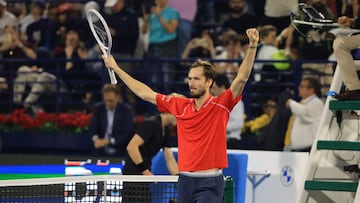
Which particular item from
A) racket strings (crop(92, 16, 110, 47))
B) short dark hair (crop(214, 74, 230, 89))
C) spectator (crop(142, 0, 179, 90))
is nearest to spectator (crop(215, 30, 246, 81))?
spectator (crop(142, 0, 179, 90))

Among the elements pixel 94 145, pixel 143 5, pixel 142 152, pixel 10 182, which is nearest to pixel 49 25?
pixel 143 5

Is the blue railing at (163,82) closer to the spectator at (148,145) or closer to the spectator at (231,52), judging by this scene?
the spectator at (231,52)

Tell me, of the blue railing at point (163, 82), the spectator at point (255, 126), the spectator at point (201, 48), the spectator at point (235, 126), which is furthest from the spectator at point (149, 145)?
the spectator at point (201, 48)

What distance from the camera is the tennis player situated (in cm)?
1008

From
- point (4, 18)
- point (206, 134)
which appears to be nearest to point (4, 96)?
point (4, 18)

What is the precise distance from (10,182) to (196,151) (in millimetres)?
1665

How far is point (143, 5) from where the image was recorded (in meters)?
19.5

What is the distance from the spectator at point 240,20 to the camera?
60.7ft

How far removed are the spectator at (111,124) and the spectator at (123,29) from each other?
6.33ft

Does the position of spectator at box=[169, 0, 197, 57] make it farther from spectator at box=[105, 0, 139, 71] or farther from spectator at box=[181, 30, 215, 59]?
spectator at box=[105, 0, 139, 71]

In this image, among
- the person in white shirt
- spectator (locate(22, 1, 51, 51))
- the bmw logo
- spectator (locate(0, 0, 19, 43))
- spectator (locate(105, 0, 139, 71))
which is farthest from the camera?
spectator (locate(22, 1, 51, 51))

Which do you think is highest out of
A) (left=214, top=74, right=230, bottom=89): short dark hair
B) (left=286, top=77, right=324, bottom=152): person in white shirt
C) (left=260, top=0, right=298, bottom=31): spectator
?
(left=260, top=0, right=298, bottom=31): spectator

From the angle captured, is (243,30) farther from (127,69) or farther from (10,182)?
(10,182)

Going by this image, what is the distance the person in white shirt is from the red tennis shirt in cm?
524
